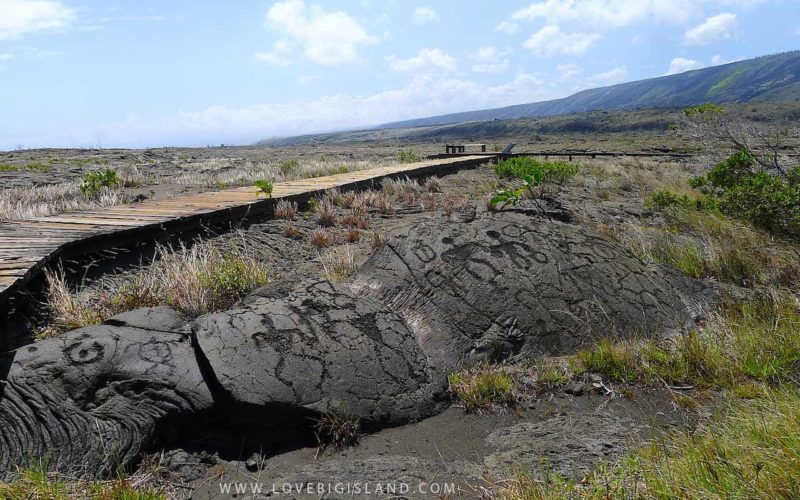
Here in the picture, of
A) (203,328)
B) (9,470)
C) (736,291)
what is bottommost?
(736,291)

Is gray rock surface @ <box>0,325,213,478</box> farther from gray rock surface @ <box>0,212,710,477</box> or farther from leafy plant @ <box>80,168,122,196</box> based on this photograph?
leafy plant @ <box>80,168,122,196</box>

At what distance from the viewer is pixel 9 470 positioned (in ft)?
8.21

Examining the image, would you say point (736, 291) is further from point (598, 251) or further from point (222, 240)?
point (222, 240)

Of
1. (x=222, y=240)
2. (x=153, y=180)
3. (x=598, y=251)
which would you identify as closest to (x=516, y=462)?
(x=598, y=251)

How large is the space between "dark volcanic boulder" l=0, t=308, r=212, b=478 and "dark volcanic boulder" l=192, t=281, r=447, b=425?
0.24 m

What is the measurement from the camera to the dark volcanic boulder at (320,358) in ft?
10.4

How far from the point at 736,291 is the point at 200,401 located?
516 cm

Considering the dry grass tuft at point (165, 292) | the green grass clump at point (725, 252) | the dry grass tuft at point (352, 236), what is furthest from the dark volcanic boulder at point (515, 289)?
the dry grass tuft at point (352, 236)

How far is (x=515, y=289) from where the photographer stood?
4492 millimetres

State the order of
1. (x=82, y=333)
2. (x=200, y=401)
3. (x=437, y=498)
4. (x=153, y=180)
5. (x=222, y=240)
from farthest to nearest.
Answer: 1. (x=153, y=180)
2. (x=222, y=240)
3. (x=82, y=333)
4. (x=200, y=401)
5. (x=437, y=498)

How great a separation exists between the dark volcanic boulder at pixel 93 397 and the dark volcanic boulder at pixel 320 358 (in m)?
0.24

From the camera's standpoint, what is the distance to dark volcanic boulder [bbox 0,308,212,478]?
2648mm

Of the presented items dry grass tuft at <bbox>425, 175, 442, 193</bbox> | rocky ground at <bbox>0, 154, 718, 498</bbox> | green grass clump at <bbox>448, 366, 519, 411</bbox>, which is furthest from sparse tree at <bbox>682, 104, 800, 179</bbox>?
green grass clump at <bbox>448, 366, 519, 411</bbox>

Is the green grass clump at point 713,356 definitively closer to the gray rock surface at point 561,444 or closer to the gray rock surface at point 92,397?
the gray rock surface at point 561,444
